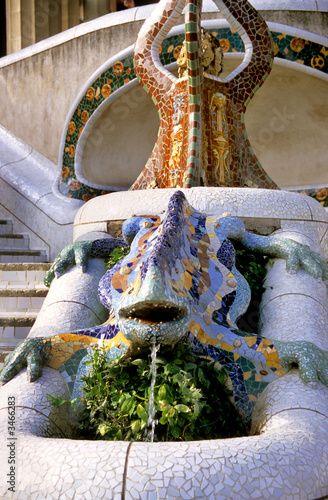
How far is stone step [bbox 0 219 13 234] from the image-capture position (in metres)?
8.72

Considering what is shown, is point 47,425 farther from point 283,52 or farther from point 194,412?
point 283,52

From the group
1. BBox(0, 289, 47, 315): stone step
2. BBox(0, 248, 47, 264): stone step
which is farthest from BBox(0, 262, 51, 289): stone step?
BBox(0, 248, 47, 264): stone step

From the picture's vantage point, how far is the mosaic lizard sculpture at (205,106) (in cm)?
509

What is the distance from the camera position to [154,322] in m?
2.60

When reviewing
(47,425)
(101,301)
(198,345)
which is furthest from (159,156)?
(47,425)

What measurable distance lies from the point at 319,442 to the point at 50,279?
229 cm

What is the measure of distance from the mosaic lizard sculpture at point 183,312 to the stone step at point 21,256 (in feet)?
12.2

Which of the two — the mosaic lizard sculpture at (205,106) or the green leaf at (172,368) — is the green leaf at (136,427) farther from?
the mosaic lizard sculpture at (205,106)

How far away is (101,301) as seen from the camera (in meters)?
3.53

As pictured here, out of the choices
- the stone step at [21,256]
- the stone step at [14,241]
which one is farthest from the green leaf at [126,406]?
the stone step at [14,241]

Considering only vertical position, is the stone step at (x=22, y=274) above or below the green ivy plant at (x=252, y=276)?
below

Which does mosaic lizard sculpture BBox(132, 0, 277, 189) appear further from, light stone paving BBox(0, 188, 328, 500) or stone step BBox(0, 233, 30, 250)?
stone step BBox(0, 233, 30, 250)

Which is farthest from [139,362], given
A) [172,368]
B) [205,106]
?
[205,106]

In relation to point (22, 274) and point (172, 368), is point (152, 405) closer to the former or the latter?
point (172, 368)
